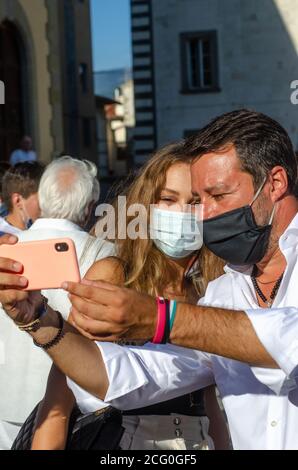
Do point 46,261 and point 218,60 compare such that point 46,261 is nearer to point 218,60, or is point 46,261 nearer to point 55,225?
point 55,225

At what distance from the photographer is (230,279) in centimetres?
285

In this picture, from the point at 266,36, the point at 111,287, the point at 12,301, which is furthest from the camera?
the point at 266,36

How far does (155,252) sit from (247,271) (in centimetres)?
95

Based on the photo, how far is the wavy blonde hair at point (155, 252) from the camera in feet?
11.9

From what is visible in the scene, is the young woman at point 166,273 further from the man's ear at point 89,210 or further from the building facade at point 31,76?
the building facade at point 31,76

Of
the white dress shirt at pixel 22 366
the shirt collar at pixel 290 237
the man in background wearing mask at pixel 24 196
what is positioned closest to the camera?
the shirt collar at pixel 290 237

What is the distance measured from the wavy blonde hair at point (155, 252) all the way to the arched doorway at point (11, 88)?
15758mm

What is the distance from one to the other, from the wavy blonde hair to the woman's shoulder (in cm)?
7

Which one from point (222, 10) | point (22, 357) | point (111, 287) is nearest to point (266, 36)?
point (222, 10)

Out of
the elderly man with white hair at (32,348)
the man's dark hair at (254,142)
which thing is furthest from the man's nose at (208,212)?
the elderly man with white hair at (32,348)

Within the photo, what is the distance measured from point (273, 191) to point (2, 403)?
2.02 metres

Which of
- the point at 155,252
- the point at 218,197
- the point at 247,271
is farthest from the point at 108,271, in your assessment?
the point at 218,197

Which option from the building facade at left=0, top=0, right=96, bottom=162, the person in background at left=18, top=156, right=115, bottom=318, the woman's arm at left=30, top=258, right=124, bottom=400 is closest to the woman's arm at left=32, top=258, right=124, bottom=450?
the woman's arm at left=30, top=258, right=124, bottom=400

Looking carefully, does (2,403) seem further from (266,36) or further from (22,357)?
(266,36)
